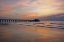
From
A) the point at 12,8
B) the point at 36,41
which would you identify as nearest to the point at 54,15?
the point at 12,8

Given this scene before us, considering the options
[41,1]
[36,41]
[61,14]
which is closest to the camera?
[36,41]

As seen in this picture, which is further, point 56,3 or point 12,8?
point 12,8

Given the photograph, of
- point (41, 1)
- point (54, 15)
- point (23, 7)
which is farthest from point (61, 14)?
point (23, 7)

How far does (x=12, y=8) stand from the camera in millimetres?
5773

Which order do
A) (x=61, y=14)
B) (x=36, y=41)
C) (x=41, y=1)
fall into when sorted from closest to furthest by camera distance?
(x=36, y=41)
(x=41, y=1)
(x=61, y=14)

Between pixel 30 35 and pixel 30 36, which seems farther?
pixel 30 35

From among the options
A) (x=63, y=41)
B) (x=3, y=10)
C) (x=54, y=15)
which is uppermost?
(x=3, y=10)

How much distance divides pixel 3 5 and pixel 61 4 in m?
3.13

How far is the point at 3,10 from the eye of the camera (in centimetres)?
592

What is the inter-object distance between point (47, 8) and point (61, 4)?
0.73 m

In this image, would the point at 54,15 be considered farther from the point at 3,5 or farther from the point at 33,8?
the point at 3,5

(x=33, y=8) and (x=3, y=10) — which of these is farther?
(x=3, y=10)

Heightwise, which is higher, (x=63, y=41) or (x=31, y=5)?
(x=31, y=5)

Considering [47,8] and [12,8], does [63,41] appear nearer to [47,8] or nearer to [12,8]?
[47,8]
